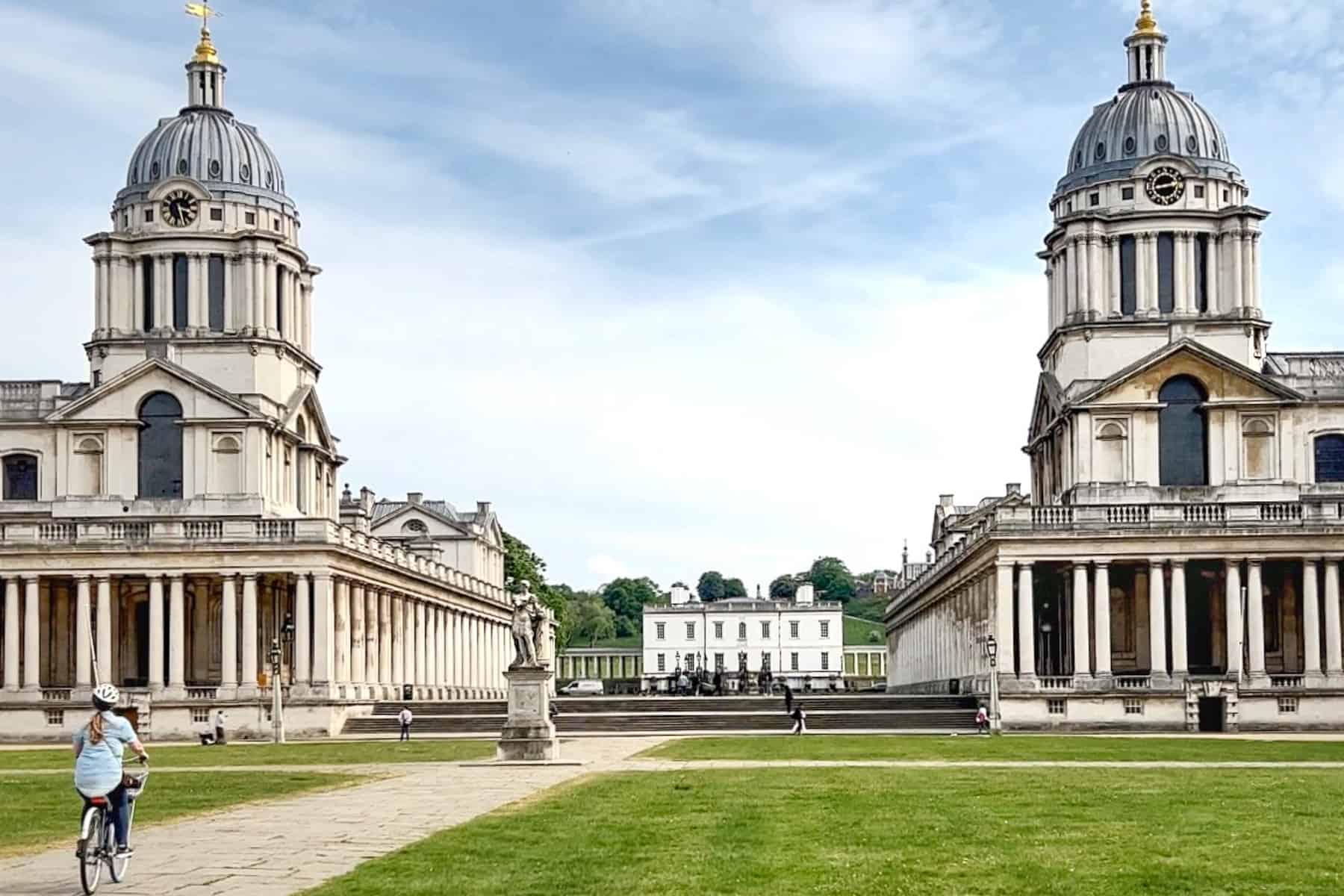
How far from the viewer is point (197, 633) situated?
97250mm

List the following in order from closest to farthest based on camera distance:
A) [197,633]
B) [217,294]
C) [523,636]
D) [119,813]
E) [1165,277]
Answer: [119,813], [523,636], [1165,277], [197,633], [217,294]

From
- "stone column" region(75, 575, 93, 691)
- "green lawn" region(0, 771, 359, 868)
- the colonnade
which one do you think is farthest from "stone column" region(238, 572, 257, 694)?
"green lawn" region(0, 771, 359, 868)

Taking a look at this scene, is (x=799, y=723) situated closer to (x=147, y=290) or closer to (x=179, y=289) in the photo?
(x=179, y=289)

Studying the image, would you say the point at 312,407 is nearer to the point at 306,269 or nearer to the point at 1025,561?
the point at 306,269

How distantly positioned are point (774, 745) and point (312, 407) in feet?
157

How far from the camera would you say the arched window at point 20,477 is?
96.0 meters

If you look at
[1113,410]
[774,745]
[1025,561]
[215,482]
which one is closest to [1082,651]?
[1025,561]

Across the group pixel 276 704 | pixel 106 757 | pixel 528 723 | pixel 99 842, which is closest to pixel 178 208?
pixel 276 704

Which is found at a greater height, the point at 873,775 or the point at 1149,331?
the point at 1149,331

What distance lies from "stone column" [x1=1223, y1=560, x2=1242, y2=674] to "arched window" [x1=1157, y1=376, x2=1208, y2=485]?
6.54 metres

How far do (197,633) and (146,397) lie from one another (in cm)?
1162

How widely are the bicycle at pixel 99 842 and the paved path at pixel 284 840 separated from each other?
281 mm

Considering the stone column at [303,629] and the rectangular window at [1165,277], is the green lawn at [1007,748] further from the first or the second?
the rectangular window at [1165,277]

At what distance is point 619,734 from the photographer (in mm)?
76938
